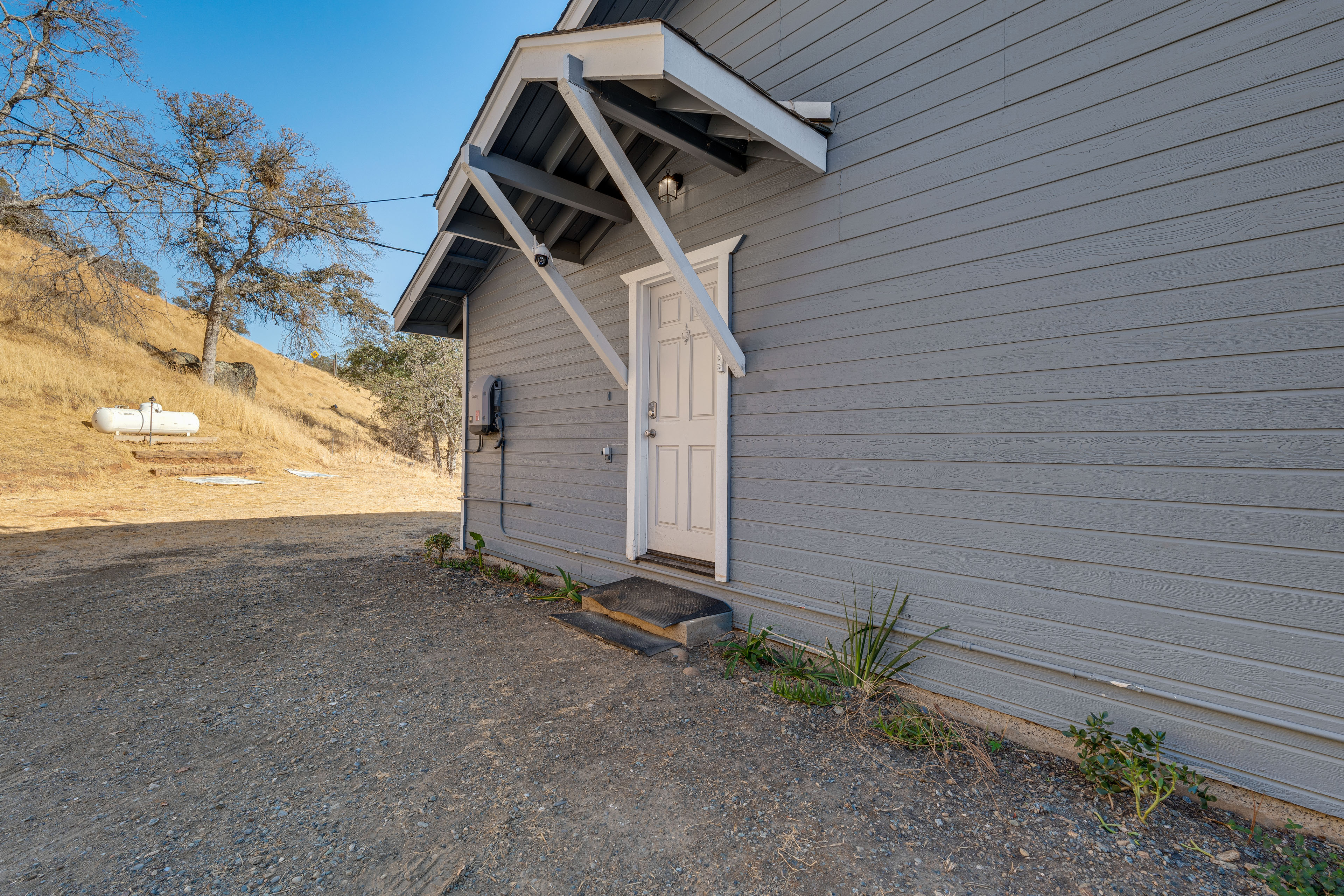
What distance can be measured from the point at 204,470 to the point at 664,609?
12.0 meters

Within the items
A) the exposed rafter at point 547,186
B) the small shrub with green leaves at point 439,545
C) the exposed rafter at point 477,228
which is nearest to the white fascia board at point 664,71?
the exposed rafter at point 547,186

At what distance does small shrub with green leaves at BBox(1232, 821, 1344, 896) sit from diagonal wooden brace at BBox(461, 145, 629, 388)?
3570 mm

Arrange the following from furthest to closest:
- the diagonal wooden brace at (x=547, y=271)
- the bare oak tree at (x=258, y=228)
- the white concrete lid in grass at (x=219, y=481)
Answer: the bare oak tree at (x=258, y=228), the white concrete lid in grass at (x=219, y=481), the diagonal wooden brace at (x=547, y=271)

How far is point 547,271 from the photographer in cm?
384

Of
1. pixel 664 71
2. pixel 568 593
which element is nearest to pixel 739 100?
pixel 664 71

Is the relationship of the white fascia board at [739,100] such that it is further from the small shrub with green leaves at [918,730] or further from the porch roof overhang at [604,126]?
the small shrub with green leaves at [918,730]

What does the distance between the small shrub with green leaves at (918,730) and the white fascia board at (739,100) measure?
2.62 m

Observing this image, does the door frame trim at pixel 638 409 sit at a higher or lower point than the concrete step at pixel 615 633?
higher

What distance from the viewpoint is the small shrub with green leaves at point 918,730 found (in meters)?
2.27

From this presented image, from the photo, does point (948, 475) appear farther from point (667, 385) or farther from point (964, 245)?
point (667, 385)

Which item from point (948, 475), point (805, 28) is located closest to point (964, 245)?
point (948, 475)

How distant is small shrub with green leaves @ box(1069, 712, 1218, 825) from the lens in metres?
1.83

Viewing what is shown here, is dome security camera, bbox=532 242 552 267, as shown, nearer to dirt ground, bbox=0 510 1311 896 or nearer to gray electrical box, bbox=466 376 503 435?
gray electrical box, bbox=466 376 503 435

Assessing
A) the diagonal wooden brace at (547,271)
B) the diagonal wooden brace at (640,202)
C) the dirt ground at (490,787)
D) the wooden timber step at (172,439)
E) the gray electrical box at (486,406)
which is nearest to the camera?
the dirt ground at (490,787)
